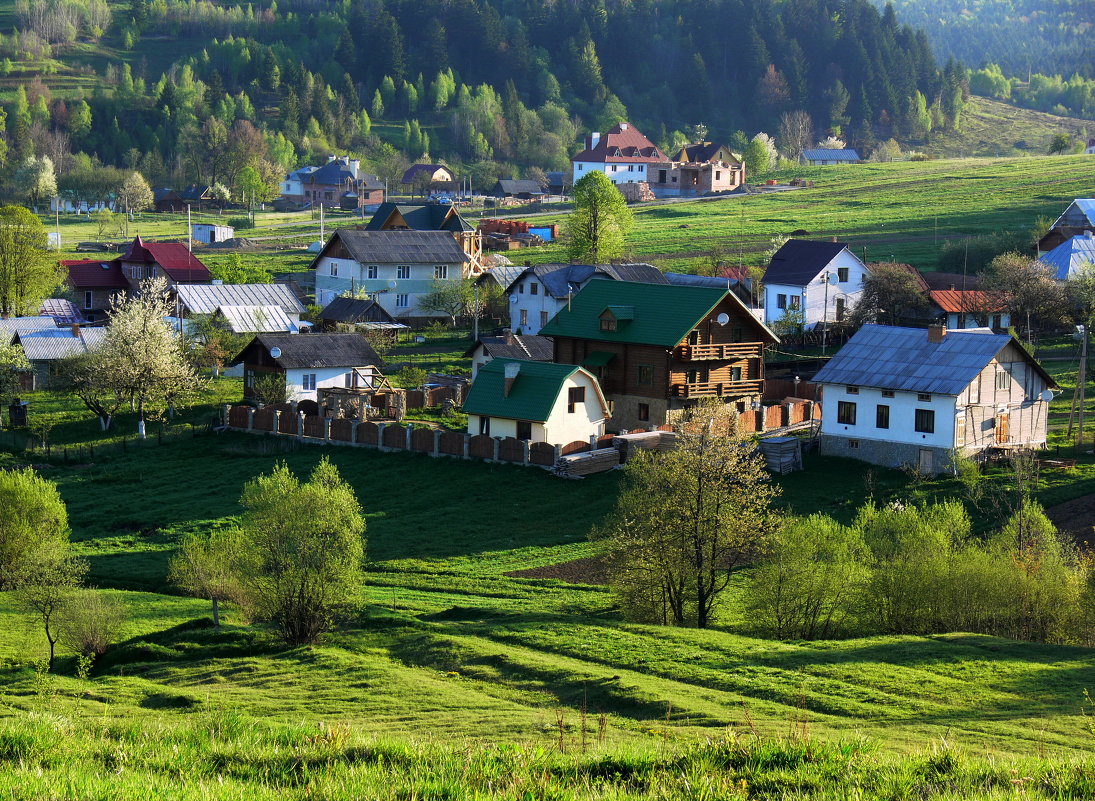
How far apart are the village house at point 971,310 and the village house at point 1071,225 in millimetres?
16306

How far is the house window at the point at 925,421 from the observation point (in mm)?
47188

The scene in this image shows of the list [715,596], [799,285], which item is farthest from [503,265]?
[715,596]

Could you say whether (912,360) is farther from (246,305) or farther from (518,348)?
(246,305)

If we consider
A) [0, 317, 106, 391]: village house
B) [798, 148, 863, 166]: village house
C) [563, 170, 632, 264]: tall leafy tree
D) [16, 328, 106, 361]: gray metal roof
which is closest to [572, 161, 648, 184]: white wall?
[798, 148, 863, 166]: village house

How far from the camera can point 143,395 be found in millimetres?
58531

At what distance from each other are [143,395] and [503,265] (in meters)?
34.1

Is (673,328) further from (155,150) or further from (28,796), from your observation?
(155,150)

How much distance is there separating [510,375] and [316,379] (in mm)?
12570

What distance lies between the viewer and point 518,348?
61.3 m

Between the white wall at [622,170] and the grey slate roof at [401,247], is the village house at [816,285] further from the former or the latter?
the white wall at [622,170]

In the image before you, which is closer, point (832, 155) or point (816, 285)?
point (816, 285)

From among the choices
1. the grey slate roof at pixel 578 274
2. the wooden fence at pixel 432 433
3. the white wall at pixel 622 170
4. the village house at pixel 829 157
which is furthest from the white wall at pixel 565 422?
the village house at pixel 829 157

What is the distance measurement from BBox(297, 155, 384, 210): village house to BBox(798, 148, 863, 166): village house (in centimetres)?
5873

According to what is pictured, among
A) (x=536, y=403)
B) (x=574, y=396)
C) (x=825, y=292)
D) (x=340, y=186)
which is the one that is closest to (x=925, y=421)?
(x=574, y=396)
